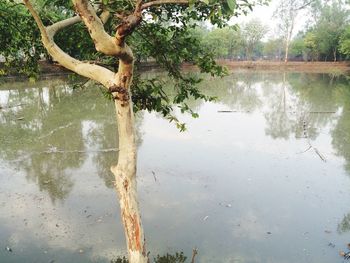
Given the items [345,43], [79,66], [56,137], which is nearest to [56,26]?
[79,66]

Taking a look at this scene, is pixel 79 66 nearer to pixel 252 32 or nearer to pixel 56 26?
pixel 56 26

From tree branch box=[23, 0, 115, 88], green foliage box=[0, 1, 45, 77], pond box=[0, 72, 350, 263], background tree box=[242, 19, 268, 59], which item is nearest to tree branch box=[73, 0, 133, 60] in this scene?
tree branch box=[23, 0, 115, 88]

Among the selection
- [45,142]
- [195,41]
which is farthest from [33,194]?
[195,41]

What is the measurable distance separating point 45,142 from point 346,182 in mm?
9484

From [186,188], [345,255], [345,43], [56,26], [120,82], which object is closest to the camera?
[120,82]

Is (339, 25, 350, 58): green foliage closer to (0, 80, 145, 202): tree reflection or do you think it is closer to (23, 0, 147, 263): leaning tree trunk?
(0, 80, 145, 202): tree reflection

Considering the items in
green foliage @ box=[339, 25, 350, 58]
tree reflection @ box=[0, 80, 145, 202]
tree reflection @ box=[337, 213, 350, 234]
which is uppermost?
green foliage @ box=[339, 25, 350, 58]

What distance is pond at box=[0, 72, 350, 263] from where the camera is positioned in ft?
22.0

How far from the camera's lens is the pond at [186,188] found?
22.0 ft

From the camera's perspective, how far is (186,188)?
916cm

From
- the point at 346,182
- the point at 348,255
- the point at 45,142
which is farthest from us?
the point at 45,142

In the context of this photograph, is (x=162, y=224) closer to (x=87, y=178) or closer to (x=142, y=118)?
(x=87, y=178)

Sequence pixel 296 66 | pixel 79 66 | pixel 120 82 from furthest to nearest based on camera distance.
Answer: pixel 296 66 → pixel 79 66 → pixel 120 82

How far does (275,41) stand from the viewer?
78.2 metres
